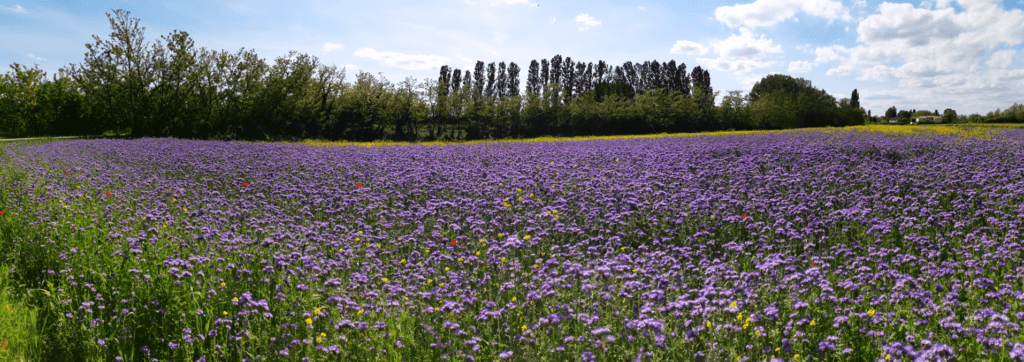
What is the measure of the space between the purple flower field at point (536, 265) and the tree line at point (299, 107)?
28.3 meters

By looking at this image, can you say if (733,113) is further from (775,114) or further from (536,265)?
(536,265)

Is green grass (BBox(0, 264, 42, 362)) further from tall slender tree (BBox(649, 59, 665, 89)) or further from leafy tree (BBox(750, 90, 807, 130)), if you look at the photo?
tall slender tree (BBox(649, 59, 665, 89))

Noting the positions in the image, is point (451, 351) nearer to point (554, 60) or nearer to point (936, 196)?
point (936, 196)

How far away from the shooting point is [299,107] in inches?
1535

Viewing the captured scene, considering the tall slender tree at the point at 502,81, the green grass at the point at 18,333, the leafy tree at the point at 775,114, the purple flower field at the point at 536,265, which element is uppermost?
the tall slender tree at the point at 502,81

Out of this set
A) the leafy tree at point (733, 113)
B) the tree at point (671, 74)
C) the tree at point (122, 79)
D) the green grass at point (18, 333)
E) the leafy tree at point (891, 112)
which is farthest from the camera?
the leafy tree at point (891, 112)

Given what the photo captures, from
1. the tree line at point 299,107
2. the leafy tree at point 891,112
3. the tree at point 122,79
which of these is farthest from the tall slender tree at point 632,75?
the tree at point 122,79

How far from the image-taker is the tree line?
34.7m

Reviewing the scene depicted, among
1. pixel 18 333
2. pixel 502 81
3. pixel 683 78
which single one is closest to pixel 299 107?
pixel 18 333

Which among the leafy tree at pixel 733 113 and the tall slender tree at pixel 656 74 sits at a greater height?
the tall slender tree at pixel 656 74

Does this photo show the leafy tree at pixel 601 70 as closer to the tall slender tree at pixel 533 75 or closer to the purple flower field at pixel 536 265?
the tall slender tree at pixel 533 75

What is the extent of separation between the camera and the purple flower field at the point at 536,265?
4.00 metres

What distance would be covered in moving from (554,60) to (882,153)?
81.7m

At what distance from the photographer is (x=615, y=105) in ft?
160
